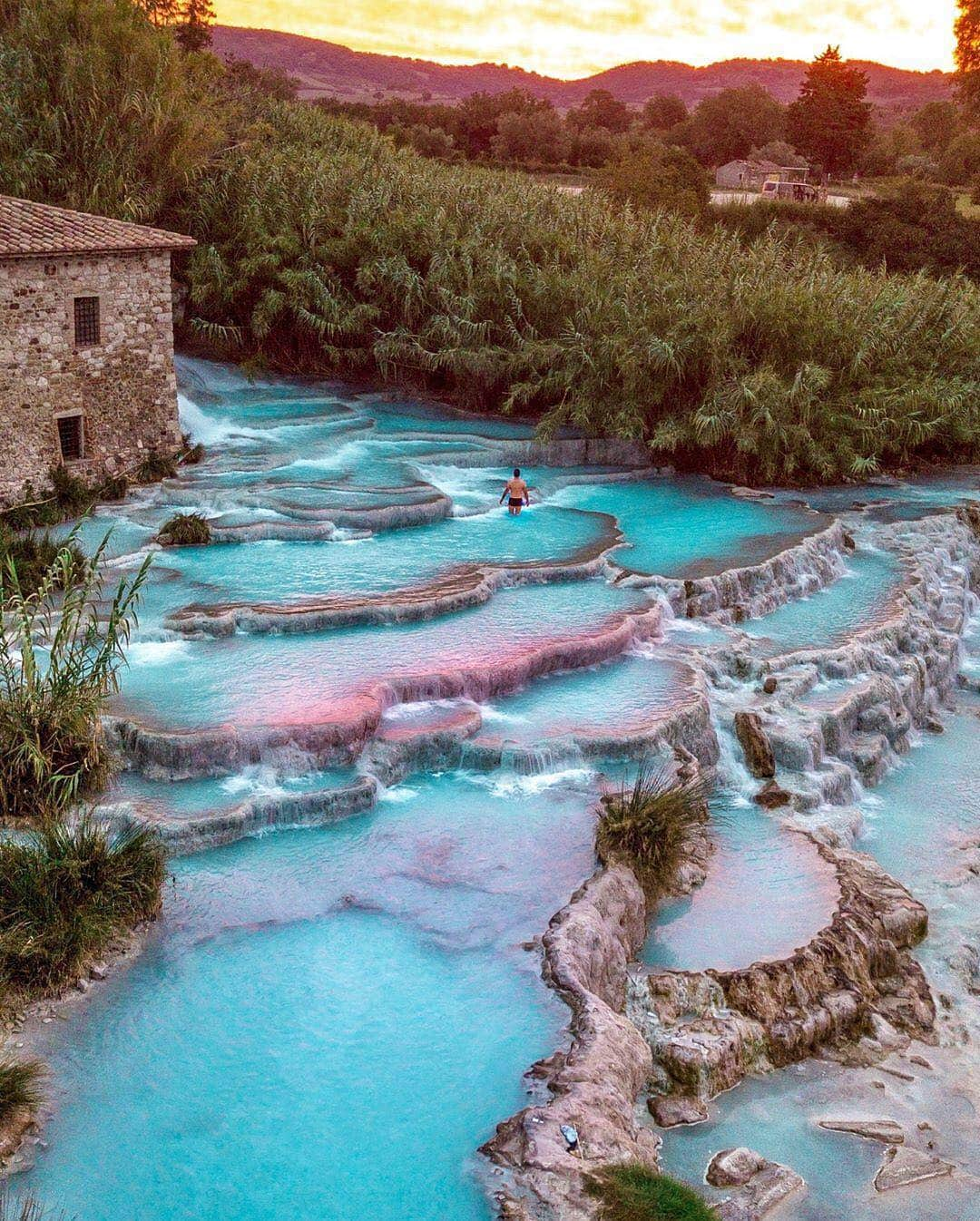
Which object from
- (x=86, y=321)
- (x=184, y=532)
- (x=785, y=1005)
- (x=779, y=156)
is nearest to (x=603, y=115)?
(x=779, y=156)

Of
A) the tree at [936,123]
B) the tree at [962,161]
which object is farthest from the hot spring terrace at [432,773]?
the tree at [936,123]

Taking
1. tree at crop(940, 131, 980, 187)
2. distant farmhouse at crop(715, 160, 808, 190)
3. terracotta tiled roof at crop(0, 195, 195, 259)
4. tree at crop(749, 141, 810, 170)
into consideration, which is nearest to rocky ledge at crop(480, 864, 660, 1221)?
terracotta tiled roof at crop(0, 195, 195, 259)

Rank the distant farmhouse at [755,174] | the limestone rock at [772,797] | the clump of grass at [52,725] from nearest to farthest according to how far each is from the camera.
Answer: the clump of grass at [52,725] < the limestone rock at [772,797] < the distant farmhouse at [755,174]

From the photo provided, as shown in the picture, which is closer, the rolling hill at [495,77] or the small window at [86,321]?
the small window at [86,321]

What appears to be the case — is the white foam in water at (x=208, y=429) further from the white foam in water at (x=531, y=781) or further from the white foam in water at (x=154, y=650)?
the white foam in water at (x=531, y=781)

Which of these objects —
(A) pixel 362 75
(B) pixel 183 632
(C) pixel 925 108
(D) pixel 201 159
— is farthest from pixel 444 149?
(A) pixel 362 75
